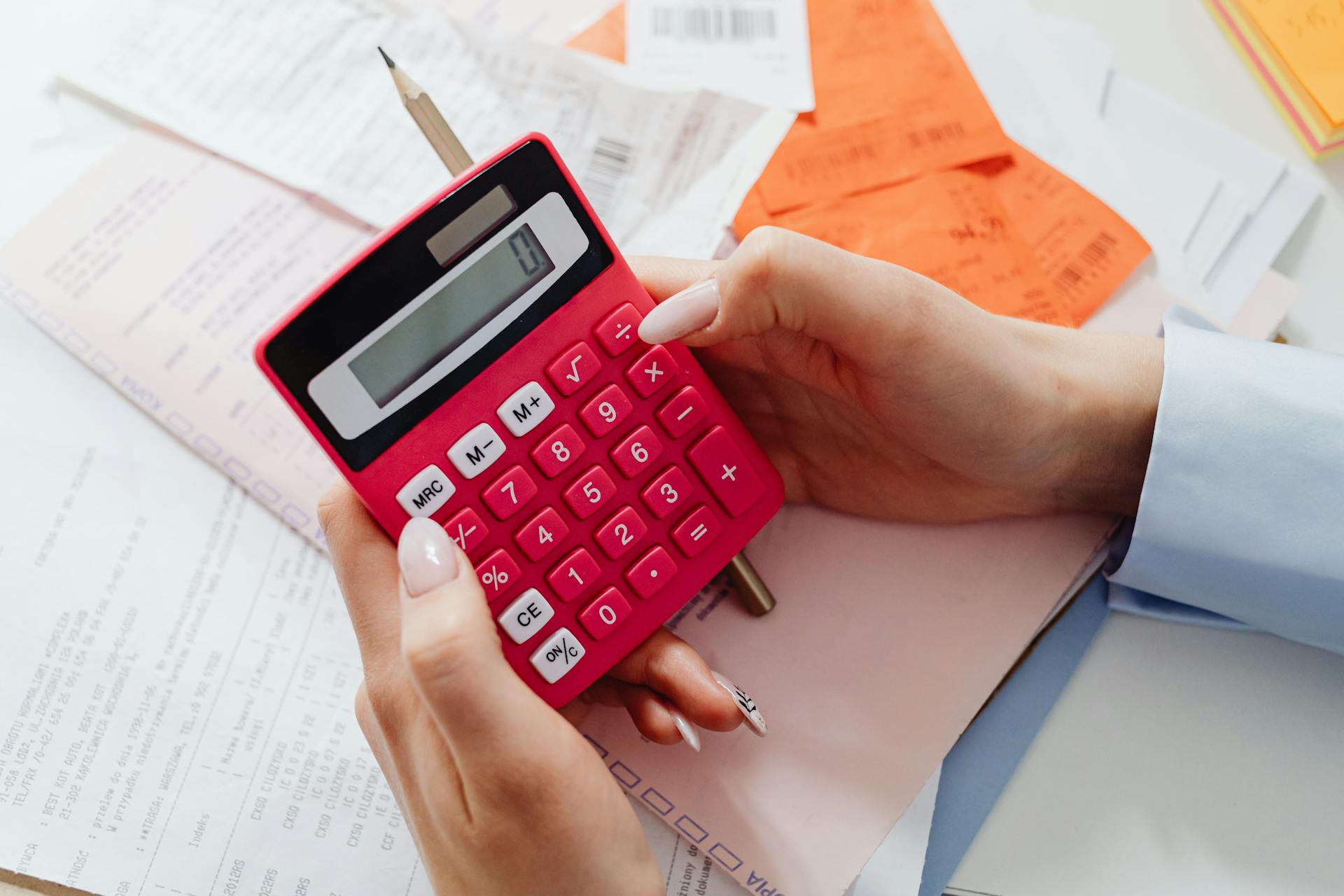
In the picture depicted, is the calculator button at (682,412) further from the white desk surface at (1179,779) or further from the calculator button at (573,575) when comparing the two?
the white desk surface at (1179,779)

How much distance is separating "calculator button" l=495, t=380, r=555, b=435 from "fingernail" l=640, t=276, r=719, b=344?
0.06 meters

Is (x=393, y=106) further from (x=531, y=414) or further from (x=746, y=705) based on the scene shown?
(x=746, y=705)

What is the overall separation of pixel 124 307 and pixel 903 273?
507mm

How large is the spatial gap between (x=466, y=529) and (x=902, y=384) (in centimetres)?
24

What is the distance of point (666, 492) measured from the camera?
0.48 metres

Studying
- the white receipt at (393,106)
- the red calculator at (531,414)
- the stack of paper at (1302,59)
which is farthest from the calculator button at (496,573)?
the stack of paper at (1302,59)

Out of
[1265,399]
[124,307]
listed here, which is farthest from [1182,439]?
[124,307]

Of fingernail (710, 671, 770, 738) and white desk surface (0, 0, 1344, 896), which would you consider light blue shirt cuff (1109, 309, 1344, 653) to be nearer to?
white desk surface (0, 0, 1344, 896)

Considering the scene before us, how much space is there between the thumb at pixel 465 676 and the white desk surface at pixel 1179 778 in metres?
0.31

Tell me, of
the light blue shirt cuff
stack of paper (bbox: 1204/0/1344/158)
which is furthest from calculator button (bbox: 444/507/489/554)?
stack of paper (bbox: 1204/0/1344/158)

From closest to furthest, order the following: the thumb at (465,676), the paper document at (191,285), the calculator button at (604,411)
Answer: the thumb at (465,676) < the calculator button at (604,411) < the paper document at (191,285)

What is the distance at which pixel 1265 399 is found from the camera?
0.51 meters

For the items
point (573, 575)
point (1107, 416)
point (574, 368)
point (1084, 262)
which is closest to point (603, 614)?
point (573, 575)

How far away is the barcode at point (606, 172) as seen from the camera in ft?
2.12
